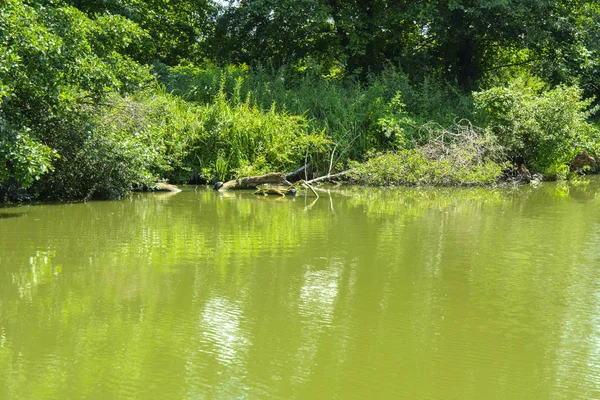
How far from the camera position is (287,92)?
21703 mm

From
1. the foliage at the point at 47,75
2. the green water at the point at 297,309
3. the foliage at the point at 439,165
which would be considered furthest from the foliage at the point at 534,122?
the foliage at the point at 47,75

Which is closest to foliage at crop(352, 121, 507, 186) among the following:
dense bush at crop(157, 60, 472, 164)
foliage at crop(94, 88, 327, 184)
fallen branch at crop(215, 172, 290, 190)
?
dense bush at crop(157, 60, 472, 164)

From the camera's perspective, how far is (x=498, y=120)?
20031mm

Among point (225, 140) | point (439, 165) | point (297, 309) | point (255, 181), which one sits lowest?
point (297, 309)

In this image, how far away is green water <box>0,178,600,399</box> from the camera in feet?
14.9

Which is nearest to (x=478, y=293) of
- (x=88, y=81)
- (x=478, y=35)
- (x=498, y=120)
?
(x=88, y=81)

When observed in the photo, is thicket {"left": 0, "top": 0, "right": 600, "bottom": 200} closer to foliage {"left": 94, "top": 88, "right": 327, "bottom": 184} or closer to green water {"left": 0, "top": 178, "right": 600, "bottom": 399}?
foliage {"left": 94, "top": 88, "right": 327, "bottom": 184}

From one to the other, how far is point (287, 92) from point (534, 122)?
23.1 feet

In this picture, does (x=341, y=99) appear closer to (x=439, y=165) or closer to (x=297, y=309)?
(x=439, y=165)

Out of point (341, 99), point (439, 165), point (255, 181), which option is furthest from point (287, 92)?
point (439, 165)

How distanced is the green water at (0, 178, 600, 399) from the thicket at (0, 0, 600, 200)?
276cm

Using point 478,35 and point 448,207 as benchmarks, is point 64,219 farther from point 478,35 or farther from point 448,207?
point 478,35

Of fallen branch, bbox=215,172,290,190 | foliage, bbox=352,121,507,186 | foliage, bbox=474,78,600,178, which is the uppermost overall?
foliage, bbox=474,78,600,178

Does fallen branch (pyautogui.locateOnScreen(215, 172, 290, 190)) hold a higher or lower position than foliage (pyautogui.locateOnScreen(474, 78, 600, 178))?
lower
